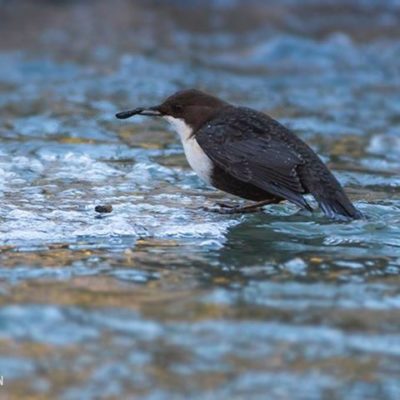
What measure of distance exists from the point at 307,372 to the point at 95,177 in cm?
376

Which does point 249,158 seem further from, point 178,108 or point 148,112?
point 148,112

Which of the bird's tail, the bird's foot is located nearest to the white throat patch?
the bird's foot

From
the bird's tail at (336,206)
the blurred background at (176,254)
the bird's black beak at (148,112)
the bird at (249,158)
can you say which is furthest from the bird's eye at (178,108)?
the bird's tail at (336,206)

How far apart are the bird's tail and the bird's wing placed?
122 mm

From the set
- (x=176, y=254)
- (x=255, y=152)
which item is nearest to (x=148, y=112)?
(x=255, y=152)

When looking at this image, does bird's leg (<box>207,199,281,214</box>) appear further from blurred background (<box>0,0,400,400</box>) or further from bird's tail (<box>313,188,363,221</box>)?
bird's tail (<box>313,188,363,221</box>)

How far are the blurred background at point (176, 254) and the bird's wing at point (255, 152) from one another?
0.25m

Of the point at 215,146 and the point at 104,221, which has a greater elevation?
the point at 215,146

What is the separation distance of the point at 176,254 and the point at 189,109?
5.01 ft

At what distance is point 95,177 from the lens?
7.77m

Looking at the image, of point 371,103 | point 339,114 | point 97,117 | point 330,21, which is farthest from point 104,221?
point 330,21

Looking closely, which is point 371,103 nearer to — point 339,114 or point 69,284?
point 339,114

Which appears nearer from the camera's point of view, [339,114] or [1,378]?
[1,378]

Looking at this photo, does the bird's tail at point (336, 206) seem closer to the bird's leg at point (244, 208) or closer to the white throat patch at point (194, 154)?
the bird's leg at point (244, 208)
